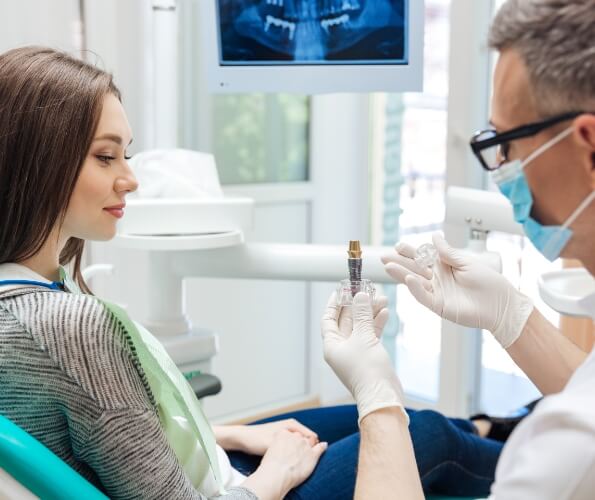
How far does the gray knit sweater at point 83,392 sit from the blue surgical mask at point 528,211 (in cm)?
53

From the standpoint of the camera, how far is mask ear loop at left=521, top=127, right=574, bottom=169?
0.89 m

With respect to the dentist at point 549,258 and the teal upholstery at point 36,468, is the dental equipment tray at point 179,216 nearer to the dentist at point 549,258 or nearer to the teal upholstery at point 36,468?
the dentist at point 549,258

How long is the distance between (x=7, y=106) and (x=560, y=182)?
0.75 metres

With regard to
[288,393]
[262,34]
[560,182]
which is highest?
[262,34]

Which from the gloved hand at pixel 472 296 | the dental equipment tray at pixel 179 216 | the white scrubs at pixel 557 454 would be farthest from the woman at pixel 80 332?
the white scrubs at pixel 557 454

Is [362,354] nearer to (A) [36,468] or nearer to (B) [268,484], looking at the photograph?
(B) [268,484]

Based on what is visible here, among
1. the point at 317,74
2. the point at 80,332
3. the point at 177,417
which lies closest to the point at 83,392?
the point at 80,332

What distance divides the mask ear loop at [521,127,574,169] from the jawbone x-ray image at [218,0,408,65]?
36.3 inches

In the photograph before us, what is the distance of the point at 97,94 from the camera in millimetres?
1263

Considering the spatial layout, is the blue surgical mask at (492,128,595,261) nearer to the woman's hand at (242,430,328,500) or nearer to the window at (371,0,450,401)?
the woman's hand at (242,430,328,500)

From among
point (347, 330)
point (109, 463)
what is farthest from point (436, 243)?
point (109, 463)

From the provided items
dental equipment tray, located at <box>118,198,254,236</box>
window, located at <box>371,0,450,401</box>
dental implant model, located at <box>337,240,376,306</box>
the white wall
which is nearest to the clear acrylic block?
dental implant model, located at <box>337,240,376,306</box>

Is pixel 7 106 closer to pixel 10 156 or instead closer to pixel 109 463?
pixel 10 156

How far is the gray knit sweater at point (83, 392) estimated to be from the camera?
1.08 metres
